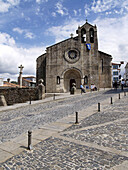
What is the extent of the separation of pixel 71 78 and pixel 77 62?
3.76 metres

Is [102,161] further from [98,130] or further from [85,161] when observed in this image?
[98,130]

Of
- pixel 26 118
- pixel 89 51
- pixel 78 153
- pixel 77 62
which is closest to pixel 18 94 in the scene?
pixel 26 118

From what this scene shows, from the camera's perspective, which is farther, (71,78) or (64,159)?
(71,78)

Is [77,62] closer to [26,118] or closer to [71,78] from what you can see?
[71,78]

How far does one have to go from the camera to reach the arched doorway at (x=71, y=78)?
28.5 metres

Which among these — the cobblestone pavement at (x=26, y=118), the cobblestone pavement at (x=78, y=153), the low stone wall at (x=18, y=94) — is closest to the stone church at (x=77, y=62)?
the low stone wall at (x=18, y=94)

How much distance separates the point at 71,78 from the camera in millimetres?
29297

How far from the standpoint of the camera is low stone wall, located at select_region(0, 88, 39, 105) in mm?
15559

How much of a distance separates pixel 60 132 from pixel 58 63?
24562mm

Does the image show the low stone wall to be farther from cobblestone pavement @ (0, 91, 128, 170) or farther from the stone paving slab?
the stone paving slab

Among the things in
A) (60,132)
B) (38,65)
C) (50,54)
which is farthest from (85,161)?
(38,65)

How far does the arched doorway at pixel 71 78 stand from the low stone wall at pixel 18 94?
13.1 metres

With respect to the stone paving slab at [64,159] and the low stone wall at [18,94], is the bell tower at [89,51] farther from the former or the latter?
the stone paving slab at [64,159]

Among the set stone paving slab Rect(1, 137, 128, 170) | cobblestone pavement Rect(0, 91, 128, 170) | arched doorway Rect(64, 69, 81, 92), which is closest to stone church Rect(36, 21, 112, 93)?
arched doorway Rect(64, 69, 81, 92)
